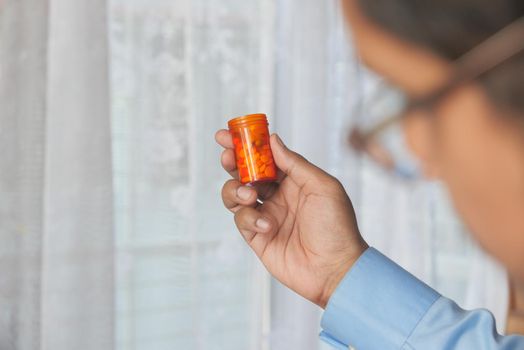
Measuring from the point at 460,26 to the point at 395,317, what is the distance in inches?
29.0

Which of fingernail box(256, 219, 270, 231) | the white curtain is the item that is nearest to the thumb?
fingernail box(256, 219, 270, 231)

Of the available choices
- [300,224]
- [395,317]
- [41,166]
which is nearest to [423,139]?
[395,317]

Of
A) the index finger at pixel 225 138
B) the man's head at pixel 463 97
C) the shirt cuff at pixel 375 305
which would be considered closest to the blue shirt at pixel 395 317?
the shirt cuff at pixel 375 305

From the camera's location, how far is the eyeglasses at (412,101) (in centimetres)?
Result: 38

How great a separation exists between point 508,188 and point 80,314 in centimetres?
123

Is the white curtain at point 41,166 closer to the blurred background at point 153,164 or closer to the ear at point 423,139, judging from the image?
the blurred background at point 153,164

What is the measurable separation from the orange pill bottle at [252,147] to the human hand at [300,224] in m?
0.04

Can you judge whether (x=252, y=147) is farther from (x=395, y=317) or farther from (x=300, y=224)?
(x=395, y=317)

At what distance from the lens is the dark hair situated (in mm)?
381

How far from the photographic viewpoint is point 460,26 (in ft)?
1.27

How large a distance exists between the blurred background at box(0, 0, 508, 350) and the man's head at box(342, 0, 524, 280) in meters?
0.77

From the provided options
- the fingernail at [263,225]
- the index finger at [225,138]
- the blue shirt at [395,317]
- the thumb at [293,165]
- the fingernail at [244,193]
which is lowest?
the blue shirt at [395,317]

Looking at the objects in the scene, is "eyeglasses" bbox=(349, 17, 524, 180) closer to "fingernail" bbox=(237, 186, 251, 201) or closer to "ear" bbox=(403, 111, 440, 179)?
"ear" bbox=(403, 111, 440, 179)

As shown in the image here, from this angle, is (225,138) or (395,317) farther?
(225,138)
